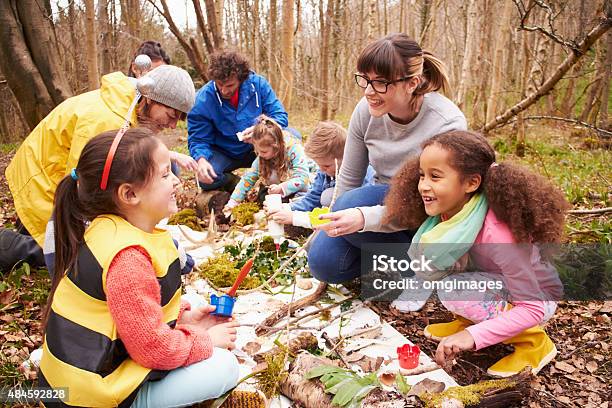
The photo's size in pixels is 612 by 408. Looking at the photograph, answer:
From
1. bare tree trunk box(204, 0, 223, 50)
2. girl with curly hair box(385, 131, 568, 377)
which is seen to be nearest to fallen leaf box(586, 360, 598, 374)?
girl with curly hair box(385, 131, 568, 377)

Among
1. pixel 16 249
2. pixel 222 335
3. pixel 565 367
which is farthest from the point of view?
pixel 16 249

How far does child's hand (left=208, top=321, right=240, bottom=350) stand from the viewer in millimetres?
1772

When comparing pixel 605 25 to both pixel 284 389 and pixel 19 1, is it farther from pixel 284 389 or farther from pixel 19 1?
pixel 19 1

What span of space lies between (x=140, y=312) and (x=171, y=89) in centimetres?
149

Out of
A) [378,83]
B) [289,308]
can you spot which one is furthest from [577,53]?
[289,308]

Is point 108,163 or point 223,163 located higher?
point 108,163

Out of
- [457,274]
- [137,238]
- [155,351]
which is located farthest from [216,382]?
[457,274]

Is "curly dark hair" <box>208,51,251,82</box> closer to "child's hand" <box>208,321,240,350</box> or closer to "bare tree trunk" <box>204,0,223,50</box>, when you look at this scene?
"bare tree trunk" <box>204,0,223,50</box>

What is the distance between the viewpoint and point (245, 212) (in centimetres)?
399

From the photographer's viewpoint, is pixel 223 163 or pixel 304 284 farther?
pixel 223 163

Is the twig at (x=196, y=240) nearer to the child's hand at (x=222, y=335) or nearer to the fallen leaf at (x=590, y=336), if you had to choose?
the child's hand at (x=222, y=335)

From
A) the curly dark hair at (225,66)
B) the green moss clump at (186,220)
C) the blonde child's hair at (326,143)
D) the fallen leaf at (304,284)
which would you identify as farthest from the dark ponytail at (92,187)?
the curly dark hair at (225,66)

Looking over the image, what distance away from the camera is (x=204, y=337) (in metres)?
1.66

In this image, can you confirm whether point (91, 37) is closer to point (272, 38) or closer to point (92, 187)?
point (272, 38)
